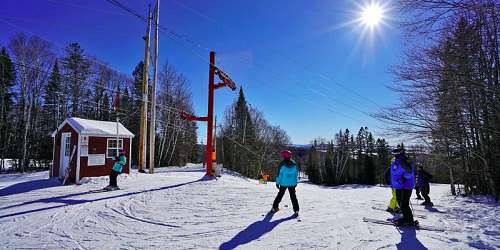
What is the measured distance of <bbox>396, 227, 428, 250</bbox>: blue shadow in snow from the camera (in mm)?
4454

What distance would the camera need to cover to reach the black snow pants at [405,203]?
19.0 feet

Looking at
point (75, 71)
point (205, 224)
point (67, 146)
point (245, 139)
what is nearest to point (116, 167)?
point (67, 146)

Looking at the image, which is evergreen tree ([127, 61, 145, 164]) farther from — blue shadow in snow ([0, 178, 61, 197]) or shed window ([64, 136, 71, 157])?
blue shadow in snow ([0, 178, 61, 197])

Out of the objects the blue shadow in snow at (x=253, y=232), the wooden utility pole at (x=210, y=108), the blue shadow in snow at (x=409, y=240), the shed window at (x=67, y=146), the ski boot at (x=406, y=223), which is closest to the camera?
the blue shadow in snow at (x=409, y=240)

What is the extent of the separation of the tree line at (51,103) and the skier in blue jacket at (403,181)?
1690 cm

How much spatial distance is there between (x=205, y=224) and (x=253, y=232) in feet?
4.21

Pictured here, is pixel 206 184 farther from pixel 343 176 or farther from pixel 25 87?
pixel 343 176

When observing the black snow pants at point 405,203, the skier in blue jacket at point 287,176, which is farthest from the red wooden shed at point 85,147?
the black snow pants at point 405,203

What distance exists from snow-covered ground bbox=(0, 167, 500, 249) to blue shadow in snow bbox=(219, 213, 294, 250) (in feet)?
0.06

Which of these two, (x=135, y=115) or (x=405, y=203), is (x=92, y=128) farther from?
(x=135, y=115)

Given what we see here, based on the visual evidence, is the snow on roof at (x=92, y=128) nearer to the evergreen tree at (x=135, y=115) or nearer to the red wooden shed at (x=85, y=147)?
the red wooden shed at (x=85, y=147)

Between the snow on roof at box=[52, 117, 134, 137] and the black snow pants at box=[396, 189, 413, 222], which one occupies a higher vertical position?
the snow on roof at box=[52, 117, 134, 137]

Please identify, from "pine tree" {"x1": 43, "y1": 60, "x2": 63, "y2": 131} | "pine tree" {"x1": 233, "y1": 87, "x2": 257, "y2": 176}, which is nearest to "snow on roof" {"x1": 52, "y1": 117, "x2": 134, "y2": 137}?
"pine tree" {"x1": 43, "y1": 60, "x2": 63, "y2": 131}

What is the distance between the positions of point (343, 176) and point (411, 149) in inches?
1742
